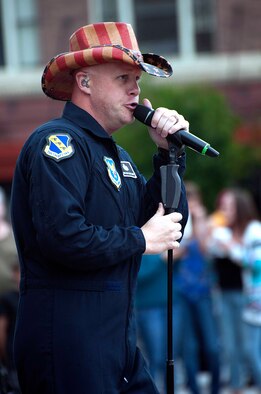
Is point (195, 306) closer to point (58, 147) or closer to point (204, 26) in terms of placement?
point (58, 147)

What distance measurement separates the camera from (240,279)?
9.69 metres

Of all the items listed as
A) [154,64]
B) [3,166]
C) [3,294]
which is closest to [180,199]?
[154,64]

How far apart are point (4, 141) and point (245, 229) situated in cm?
975

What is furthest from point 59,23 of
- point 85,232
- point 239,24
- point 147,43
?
point 85,232

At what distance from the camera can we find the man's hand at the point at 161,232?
4.20 meters

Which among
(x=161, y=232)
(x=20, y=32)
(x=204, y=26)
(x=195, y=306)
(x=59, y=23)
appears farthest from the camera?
(x=20, y=32)

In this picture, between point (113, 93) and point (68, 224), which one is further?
point (113, 93)

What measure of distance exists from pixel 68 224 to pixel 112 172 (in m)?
0.39

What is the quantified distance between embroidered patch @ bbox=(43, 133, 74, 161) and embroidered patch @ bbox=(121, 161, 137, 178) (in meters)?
0.40

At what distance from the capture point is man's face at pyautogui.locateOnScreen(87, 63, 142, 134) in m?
4.35

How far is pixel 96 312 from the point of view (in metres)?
4.15

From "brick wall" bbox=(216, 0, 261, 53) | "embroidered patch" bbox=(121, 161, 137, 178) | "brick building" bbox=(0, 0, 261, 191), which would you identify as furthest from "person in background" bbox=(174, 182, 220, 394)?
"brick wall" bbox=(216, 0, 261, 53)

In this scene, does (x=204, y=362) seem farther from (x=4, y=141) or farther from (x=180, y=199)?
(x=4, y=141)

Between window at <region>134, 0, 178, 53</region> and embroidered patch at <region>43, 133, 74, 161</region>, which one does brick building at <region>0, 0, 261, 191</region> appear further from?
embroidered patch at <region>43, 133, 74, 161</region>
